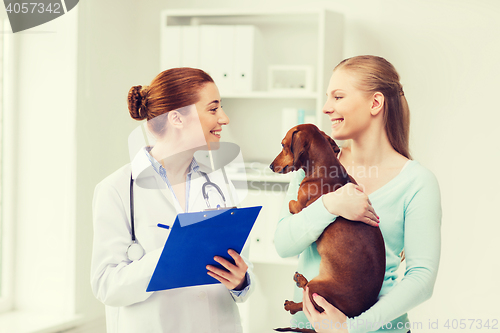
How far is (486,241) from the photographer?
2.24 meters

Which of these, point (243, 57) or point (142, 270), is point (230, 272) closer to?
point (142, 270)

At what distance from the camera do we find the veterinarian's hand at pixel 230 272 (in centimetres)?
105

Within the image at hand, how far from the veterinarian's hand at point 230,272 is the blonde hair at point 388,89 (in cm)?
48

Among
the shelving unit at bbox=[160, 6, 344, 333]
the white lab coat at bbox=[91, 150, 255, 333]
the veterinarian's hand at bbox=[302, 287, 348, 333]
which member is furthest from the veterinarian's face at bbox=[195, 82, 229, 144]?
the shelving unit at bbox=[160, 6, 344, 333]

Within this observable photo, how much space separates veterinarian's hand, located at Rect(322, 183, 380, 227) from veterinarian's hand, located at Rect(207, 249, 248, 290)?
281 mm

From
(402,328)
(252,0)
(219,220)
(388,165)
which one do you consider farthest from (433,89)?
(219,220)

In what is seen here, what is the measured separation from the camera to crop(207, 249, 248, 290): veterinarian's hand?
1.05 metres

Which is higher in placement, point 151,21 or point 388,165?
point 151,21

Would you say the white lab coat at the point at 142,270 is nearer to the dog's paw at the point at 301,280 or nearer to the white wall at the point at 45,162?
the dog's paw at the point at 301,280

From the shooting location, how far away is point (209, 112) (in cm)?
117

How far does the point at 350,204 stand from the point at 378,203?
105mm

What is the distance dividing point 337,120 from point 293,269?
5.69ft

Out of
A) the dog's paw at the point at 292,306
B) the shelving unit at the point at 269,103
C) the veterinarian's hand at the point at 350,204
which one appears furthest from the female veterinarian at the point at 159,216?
the shelving unit at the point at 269,103

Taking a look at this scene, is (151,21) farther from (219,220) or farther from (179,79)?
(219,220)
